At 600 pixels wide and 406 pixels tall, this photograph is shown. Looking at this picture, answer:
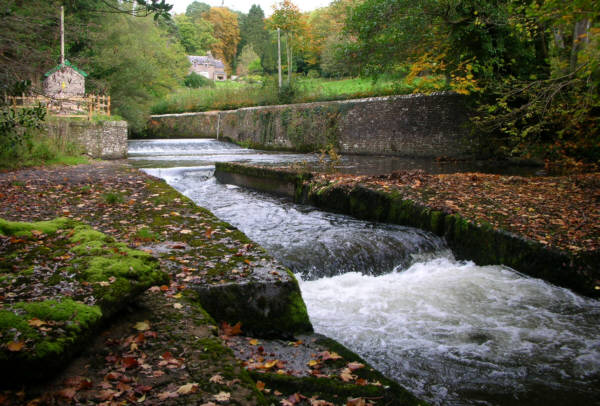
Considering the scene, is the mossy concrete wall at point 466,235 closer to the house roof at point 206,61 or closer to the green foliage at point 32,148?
the green foliage at point 32,148

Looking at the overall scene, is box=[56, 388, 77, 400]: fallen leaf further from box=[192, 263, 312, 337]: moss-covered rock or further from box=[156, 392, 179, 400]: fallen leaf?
box=[192, 263, 312, 337]: moss-covered rock

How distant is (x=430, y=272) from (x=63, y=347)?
16.9 ft

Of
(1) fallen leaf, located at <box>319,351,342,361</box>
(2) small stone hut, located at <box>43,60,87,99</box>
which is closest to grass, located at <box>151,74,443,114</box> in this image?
(2) small stone hut, located at <box>43,60,87,99</box>

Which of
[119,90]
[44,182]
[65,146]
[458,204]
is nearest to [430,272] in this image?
[458,204]

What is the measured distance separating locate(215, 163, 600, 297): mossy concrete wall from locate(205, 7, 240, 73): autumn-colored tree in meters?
75.9

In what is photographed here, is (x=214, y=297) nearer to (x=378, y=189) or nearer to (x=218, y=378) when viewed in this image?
(x=218, y=378)

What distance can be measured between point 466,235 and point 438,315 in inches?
91.4

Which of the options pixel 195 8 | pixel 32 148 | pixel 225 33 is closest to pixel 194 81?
pixel 225 33

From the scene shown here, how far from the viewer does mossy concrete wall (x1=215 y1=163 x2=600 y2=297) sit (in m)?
5.31

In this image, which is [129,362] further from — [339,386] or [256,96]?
[256,96]

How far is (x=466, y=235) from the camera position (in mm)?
6680

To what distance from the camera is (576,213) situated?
6777 mm

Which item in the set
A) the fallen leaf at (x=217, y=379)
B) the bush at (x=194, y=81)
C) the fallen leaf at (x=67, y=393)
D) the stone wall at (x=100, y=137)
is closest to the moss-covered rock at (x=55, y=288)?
the fallen leaf at (x=67, y=393)

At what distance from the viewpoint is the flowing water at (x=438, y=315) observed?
3.50 meters
